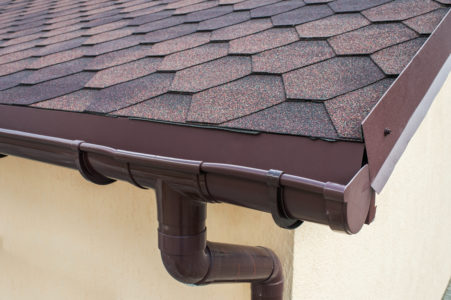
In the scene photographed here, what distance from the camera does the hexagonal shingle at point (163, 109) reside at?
1.94 m

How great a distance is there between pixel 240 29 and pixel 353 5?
68cm

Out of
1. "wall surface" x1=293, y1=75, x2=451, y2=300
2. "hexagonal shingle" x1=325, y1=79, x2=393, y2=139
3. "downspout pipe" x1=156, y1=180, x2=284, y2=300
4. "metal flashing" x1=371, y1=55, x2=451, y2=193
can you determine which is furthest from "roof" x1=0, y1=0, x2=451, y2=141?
"wall surface" x1=293, y1=75, x2=451, y2=300

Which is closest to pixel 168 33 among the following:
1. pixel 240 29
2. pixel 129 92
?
pixel 240 29

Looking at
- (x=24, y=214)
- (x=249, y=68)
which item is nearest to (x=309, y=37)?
(x=249, y=68)

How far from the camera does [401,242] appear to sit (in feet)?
12.8

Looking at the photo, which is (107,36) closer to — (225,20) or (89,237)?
(225,20)

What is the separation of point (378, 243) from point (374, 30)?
1720 millimetres

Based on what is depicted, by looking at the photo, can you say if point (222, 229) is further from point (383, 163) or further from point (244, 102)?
point (383, 163)

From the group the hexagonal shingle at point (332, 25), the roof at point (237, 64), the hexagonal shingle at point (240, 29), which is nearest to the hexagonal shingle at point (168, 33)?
the roof at point (237, 64)

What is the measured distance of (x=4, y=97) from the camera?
2.65 meters

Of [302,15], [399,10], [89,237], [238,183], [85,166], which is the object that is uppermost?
[399,10]

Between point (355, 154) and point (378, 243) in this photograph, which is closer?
point (355, 154)

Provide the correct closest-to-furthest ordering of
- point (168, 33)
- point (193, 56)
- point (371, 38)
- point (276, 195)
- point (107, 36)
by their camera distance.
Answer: point (276, 195) < point (371, 38) < point (193, 56) < point (168, 33) < point (107, 36)

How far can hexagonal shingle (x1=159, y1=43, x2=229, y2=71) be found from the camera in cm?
238
